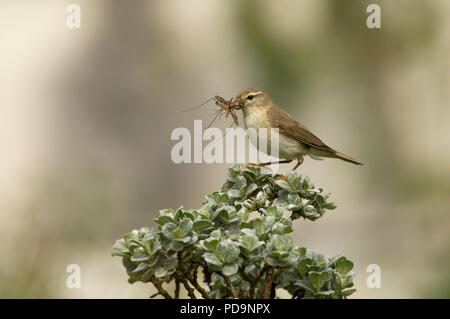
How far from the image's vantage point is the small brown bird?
2.17 metres

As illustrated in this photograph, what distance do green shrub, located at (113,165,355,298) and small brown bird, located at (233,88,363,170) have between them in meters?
1.05

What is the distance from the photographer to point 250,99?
217 cm

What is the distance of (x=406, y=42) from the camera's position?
3324mm

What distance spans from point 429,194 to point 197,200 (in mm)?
1424

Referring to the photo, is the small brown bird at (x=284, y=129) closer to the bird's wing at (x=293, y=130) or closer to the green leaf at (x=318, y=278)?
the bird's wing at (x=293, y=130)

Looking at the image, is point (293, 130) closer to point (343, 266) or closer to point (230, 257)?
point (343, 266)

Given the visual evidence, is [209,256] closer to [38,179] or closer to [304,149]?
[304,149]

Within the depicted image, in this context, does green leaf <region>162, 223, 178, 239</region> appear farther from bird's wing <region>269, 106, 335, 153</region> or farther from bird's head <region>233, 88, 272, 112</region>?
bird's wing <region>269, 106, 335, 153</region>

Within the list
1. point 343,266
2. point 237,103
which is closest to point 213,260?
point 343,266

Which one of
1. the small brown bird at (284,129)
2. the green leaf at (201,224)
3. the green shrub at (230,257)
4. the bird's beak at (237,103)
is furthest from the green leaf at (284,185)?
the small brown bird at (284,129)

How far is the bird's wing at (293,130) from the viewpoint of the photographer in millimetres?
2180

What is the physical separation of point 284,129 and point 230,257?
1329 millimetres

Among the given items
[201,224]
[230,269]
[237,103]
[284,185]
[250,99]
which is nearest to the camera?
[230,269]
